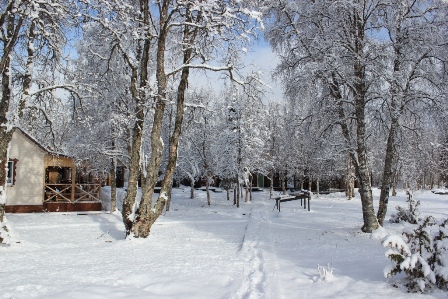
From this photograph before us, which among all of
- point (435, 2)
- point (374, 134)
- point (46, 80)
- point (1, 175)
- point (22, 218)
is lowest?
point (22, 218)

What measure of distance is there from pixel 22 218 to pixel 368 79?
15376 millimetres

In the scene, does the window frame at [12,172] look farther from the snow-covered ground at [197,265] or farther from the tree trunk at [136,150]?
the tree trunk at [136,150]

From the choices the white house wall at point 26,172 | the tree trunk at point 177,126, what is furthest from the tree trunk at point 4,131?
the white house wall at point 26,172

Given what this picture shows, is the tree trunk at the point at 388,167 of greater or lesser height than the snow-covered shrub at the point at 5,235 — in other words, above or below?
above

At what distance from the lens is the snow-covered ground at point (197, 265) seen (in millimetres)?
5012

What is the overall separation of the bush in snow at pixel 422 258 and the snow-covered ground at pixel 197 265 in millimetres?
194

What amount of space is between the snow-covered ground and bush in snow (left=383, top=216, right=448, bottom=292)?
0.19 metres

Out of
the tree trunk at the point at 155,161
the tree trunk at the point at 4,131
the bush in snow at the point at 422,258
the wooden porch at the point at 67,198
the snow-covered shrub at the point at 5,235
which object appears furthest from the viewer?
the wooden porch at the point at 67,198

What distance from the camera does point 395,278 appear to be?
5527mm

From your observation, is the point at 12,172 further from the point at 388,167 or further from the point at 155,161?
the point at 388,167

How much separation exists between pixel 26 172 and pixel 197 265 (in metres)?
15.0

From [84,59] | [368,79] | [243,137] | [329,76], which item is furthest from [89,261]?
[243,137]

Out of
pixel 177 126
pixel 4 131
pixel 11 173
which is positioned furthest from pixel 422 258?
pixel 11 173

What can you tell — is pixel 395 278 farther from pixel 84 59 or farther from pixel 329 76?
pixel 84 59
